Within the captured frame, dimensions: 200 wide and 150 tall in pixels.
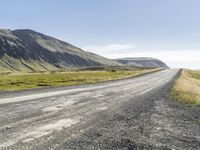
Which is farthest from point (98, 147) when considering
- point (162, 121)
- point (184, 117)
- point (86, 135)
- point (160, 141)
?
point (184, 117)

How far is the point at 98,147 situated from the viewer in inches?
411

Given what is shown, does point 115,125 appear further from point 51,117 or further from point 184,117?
point 184,117

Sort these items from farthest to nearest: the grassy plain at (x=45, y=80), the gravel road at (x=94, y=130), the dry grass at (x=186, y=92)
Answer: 1. the grassy plain at (x=45, y=80)
2. the dry grass at (x=186, y=92)
3. the gravel road at (x=94, y=130)

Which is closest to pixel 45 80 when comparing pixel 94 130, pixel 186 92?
pixel 186 92

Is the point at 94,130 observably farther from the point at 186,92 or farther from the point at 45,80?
the point at 45,80

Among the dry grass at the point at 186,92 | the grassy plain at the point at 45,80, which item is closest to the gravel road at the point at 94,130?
the dry grass at the point at 186,92

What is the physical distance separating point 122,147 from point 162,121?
6376 mm

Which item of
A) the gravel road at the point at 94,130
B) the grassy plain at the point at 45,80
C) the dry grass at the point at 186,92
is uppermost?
the gravel road at the point at 94,130

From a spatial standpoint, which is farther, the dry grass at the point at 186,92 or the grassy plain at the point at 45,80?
the grassy plain at the point at 45,80

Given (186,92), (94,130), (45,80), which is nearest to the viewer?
(94,130)

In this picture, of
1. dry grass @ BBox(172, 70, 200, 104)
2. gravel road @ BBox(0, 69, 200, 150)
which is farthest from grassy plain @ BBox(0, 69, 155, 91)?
gravel road @ BBox(0, 69, 200, 150)

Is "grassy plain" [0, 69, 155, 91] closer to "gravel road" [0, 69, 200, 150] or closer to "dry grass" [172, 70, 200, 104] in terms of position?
"dry grass" [172, 70, 200, 104]

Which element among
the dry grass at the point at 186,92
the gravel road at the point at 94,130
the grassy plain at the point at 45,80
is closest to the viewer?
the gravel road at the point at 94,130

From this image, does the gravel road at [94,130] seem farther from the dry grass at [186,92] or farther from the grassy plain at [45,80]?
the grassy plain at [45,80]
